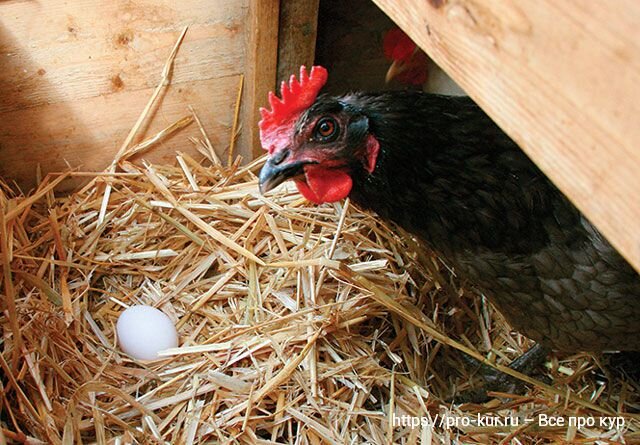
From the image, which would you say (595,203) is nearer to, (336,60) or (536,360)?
(536,360)

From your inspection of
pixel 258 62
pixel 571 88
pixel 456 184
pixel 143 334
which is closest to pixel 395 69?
pixel 258 62

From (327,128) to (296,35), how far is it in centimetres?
71

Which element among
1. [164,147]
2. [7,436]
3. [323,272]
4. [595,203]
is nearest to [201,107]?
[164,147]

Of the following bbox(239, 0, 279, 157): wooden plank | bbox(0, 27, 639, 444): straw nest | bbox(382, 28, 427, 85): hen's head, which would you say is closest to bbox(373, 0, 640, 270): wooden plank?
bbox(0, 27, 639, 444): straw nest

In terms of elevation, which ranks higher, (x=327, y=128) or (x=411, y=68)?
(x=327, y=128)

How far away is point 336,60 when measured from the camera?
2494mm

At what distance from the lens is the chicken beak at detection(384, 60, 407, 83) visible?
239cm

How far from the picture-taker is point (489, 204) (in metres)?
1.69

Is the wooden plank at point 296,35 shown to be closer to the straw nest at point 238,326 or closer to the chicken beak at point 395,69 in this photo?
the chicken beak at point 395,69

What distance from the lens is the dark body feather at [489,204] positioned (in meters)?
1.67

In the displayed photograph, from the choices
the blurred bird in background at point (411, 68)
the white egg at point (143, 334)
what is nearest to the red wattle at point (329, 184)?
the white egg at point (143, 334)

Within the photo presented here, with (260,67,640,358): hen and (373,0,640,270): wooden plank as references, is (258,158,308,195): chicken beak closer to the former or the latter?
(260,67,640,358): hen

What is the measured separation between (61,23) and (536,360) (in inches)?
71.6

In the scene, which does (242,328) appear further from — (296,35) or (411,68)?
(411,68)
